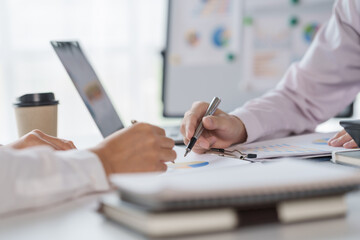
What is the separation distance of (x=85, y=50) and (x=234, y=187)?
3.20 metres

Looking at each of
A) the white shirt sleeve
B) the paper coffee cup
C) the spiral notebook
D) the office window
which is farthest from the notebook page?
the office window

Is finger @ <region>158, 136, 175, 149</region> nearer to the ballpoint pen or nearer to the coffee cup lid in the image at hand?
the ballpoint pen

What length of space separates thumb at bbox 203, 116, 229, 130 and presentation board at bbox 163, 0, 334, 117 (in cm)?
84

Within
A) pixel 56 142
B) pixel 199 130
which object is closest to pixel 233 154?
pixel 199 130

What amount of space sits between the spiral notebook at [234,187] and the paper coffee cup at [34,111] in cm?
69

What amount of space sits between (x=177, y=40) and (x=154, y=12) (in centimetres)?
178

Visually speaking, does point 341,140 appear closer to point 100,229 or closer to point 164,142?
point 164,142

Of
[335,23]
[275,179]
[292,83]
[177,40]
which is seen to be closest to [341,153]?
[275,179]

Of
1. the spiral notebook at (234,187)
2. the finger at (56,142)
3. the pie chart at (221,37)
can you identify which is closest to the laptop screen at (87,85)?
the finger at (56,142)

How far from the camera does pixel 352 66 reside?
1478 millimetres

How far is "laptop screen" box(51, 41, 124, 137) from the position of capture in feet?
3.91

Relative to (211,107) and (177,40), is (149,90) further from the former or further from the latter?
(211,107)

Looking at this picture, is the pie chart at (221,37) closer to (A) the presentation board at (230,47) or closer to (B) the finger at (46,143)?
(A) the presentation board at (230,47)

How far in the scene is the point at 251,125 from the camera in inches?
47.0
